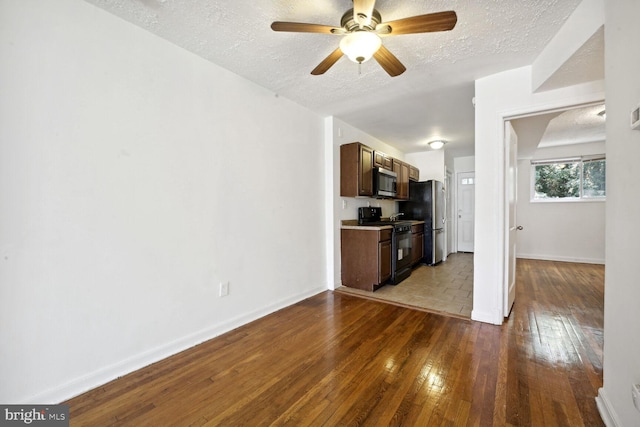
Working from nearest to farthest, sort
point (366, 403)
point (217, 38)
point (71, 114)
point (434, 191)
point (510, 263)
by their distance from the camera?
1. point (366, 403)
2. point (71, 114)
3. point (217, 38)
4. point (510, 263)
5. point (434, 191)

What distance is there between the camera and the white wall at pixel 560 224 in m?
5.09

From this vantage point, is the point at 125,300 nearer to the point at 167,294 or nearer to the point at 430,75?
the point at 167,294

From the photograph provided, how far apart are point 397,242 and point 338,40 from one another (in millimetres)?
2789

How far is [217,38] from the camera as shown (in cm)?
198

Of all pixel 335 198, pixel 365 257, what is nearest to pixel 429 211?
pixel 365 257

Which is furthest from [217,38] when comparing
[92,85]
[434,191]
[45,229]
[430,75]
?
[434,191]

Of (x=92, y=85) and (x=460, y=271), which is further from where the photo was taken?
(x=460, y=271)

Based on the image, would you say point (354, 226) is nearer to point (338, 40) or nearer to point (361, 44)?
point (338, 40)

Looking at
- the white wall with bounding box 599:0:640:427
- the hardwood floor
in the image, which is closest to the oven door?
the hardwood floor

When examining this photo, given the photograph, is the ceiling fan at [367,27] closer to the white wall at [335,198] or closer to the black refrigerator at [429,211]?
the white wall at [335,198]

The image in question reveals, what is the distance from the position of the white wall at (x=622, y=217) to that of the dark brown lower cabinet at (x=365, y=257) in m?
2.23

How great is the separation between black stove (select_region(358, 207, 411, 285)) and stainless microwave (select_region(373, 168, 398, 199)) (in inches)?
13.8

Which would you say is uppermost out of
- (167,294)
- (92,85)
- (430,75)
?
(430,75)

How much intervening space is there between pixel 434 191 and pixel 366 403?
4579 millimetres
